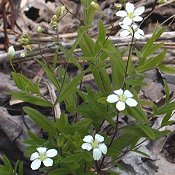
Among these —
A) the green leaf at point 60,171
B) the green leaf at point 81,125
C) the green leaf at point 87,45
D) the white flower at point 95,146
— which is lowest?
the white flower at point 95,146

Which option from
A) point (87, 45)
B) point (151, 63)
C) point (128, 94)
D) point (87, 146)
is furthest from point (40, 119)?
point (151, 63)

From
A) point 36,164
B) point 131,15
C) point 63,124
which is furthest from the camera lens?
point 63,124

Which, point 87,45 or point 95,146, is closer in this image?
point 95,146

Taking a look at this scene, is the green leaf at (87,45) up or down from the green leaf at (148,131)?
up

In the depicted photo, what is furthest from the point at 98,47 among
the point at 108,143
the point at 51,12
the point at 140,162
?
the point at 51,12

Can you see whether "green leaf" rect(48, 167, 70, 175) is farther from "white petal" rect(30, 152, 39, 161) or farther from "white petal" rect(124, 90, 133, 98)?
"white petal" rect(124, 90, 133, 98)

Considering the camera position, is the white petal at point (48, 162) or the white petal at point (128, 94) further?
the white petal at point (48, 162)

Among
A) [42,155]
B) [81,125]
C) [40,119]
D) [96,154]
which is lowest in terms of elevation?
[96,154]

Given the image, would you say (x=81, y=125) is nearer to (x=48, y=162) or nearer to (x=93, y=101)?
(x=93, y=101)

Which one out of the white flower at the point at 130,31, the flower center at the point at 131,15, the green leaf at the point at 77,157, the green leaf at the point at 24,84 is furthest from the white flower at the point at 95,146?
the flower center at the point at 131,15

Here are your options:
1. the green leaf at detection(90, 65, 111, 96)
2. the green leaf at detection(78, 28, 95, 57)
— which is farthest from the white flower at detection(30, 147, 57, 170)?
the green leaf at detection(78, 28, 95, 57)

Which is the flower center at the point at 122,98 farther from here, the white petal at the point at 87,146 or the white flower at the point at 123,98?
the white petal at the point at 87,146

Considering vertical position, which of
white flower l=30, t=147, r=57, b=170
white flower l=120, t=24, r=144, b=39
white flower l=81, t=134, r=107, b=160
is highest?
white flower l=120, t=24, r=144, b=39
